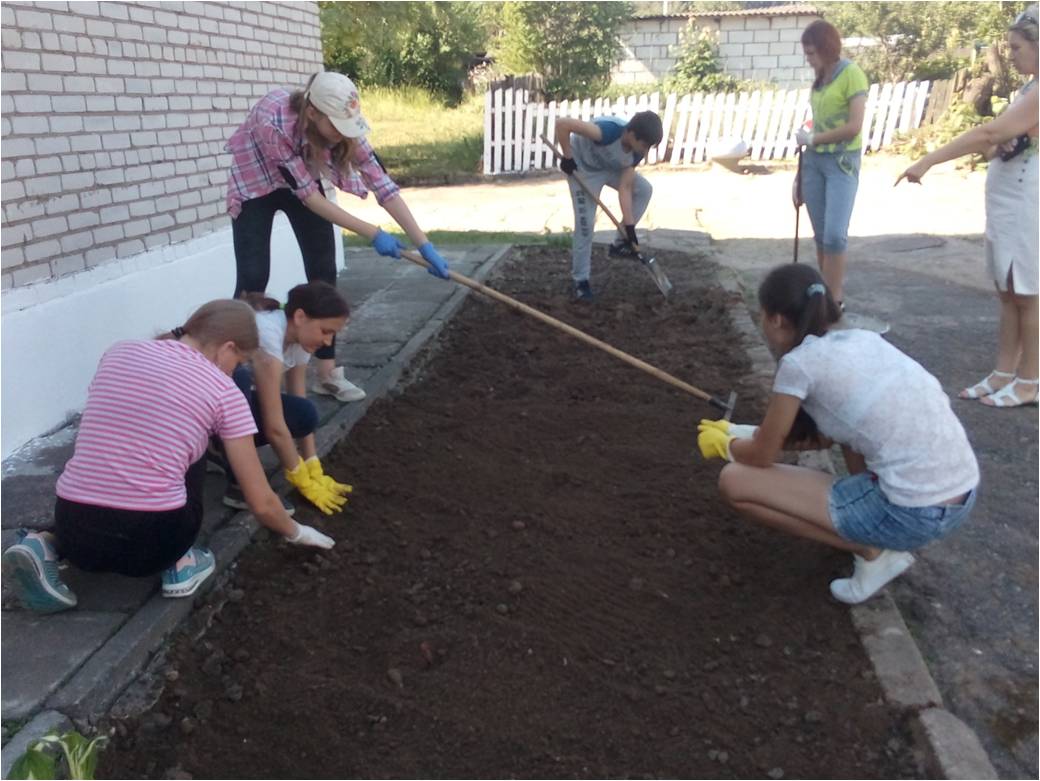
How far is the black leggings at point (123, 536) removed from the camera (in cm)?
257

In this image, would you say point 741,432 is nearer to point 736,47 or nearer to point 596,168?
point 596,168

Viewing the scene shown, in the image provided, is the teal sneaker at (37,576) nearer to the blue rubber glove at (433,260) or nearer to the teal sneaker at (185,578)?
the teal sneaker at (185,578)

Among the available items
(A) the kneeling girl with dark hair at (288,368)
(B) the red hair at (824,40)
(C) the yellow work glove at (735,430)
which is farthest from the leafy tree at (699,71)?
(A) the kneeling girl with dark hair at (288,368)

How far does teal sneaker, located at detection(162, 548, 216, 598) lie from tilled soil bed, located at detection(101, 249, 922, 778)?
127 mm

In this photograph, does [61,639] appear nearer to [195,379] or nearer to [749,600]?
[195,379]

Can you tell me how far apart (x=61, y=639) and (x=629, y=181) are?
16.3 feet

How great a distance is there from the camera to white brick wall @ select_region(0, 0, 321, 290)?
156 inches

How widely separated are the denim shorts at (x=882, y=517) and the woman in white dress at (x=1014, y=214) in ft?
6.84

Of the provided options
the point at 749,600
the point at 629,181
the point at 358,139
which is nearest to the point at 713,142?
the point at 629,181

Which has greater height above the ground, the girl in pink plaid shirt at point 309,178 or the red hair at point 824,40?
the red hair at point 824,40

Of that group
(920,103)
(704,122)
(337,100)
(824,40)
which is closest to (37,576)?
(337,100)

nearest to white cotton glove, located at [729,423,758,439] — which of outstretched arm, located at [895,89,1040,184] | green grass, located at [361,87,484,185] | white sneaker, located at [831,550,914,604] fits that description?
white sneaker, located at [831,550,914,604]

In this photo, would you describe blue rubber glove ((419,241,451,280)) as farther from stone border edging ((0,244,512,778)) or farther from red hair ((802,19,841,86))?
red hair ((802,19,841,86))

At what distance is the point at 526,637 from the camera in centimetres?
275
